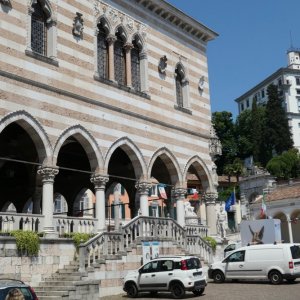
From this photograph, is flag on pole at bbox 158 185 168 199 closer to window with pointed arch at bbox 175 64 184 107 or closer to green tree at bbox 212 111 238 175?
window with pointed arch at bbox 175 64 184 107

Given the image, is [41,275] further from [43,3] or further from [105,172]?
[43,3]

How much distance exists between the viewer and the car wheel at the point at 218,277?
2119 cm

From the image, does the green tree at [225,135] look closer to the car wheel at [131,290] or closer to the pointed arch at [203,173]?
the pointed arch at [203,173]

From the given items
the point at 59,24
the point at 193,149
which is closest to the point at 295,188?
the point at 193,149

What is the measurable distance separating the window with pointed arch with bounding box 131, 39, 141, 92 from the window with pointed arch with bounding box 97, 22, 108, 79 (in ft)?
6.00

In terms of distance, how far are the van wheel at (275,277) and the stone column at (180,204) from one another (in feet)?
20.0

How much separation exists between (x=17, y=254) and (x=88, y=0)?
1134 cm

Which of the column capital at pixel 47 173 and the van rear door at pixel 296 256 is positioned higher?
the column capital at pixel 47 173

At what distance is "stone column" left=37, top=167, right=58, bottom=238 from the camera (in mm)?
17875

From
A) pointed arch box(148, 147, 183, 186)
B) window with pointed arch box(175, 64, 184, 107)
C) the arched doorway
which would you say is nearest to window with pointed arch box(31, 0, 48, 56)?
the arched doorway

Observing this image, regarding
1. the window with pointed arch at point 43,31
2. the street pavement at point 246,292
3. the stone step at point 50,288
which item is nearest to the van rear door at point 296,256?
the street pavement at point 246,292

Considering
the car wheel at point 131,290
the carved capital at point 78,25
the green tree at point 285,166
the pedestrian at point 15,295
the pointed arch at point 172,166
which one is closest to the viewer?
the pedestrian at point 15,295

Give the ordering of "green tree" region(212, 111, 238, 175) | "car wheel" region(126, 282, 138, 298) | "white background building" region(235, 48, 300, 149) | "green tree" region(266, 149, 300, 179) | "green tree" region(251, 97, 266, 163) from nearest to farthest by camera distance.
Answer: "car wheel" region(126, 282, 138, 298) → "green tree" region(266, 149, 300, 179) → "green tree" region(251, 97, 266, 163) → "green tree" region(212, 111, 238, 175) → "white background building" region(235, 48, 300, 149)

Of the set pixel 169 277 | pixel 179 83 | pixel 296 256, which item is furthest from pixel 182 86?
pixel 169 277
